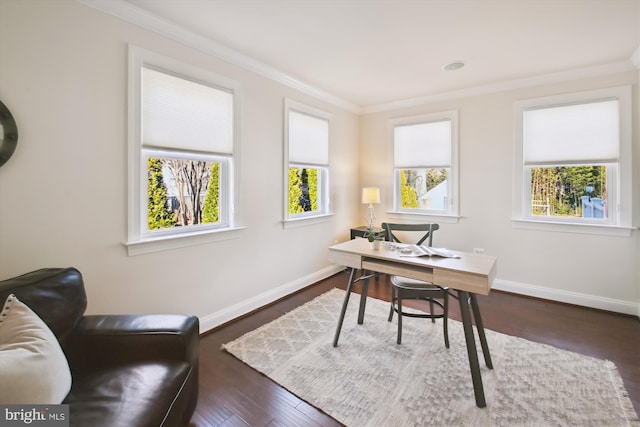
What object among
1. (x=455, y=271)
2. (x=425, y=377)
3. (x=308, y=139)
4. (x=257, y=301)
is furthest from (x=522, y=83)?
(x=257, y=301)

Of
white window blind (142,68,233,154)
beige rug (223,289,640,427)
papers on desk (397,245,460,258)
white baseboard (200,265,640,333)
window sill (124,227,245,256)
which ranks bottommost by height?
beige rug (223,289,640,427)

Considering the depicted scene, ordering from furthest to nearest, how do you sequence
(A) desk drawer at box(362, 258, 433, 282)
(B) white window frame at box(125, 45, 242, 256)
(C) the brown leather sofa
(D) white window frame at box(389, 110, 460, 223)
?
(D) white window frame at box(389, 110, 460, 223) < (B) white window frame at box(125, 45, 242, 256) < (A) desk drawer at box(362, 258, 433, 282) < (C) the brown leather sofa

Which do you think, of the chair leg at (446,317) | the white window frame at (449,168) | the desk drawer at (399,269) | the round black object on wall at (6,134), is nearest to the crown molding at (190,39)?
the round black object on wall at (6,134)

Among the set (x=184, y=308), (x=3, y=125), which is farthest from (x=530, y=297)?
(x=3, y=125)

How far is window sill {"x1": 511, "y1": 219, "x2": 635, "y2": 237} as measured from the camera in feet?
9.98

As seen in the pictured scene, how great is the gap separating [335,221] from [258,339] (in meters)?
2.23

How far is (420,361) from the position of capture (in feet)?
7.21

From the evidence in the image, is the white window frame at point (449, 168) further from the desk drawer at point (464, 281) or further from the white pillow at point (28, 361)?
the white pillow at point (28, 361)

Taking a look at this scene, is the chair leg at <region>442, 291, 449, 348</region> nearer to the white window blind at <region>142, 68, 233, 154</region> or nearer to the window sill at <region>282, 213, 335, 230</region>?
the window sill at <region>282, 213, 335, 230</region>

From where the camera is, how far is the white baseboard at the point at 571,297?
3031mm

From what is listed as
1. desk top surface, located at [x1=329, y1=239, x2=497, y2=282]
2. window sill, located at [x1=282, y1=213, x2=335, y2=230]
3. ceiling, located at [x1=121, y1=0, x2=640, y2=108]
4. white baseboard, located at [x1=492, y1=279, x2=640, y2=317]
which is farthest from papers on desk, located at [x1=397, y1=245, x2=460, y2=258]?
white baseboard, located at [x1=492, y1=279, x2=640, y2=317]

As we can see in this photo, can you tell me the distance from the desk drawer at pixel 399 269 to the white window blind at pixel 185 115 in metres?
1.69

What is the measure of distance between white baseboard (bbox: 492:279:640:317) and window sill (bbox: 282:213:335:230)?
2352mm

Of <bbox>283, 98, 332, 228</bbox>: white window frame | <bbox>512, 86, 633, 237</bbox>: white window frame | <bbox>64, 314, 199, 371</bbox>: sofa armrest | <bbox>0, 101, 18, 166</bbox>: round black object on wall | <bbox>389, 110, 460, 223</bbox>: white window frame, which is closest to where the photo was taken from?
<bbox>64, 314, 199, 371</bbox>: sofa armrest
